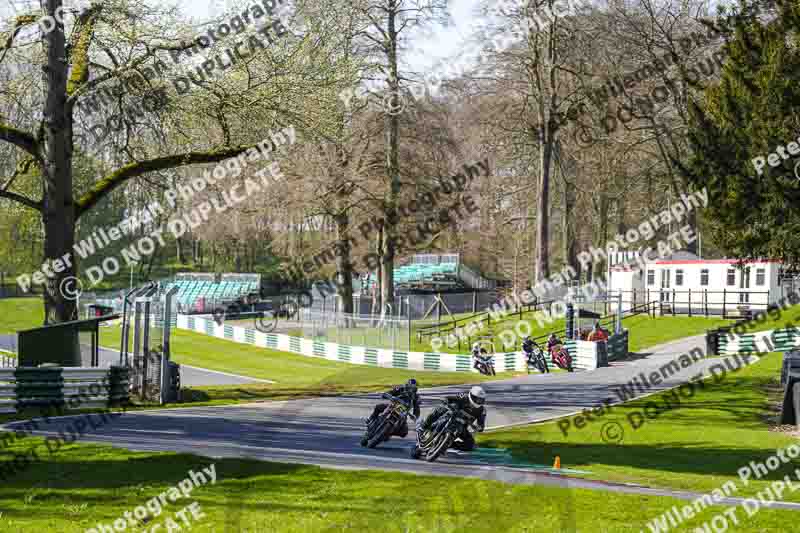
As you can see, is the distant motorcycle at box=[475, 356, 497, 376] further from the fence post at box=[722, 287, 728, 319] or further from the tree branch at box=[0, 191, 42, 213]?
the tree branch at box=[0, 191, 42, 213]

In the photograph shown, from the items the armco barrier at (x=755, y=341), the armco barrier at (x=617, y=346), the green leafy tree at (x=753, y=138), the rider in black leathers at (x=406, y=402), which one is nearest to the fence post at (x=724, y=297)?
the armco barrier at (x=755, y=341)

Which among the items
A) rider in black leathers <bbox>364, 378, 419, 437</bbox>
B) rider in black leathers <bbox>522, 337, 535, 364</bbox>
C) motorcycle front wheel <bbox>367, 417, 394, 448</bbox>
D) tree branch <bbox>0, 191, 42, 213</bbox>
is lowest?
rider in black leathers <bbox>522, 337, 535, 364</bbox>

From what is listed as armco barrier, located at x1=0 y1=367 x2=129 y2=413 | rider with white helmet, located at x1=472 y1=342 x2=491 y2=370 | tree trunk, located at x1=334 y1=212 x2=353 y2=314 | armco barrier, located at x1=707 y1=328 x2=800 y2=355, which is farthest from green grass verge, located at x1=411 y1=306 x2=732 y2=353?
armco barrier, located at x1=0 y1=367 x2=129 y2=413

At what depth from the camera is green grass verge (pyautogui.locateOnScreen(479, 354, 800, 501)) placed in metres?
11.8

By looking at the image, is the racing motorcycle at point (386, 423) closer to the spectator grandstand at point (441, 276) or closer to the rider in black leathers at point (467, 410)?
the rider in black leathers at point (467, 410)

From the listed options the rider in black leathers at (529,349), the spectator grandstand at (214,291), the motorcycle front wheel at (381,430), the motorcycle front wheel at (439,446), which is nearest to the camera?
the motorcycle front wheel at (439,446)

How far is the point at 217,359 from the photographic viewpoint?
1503 inches

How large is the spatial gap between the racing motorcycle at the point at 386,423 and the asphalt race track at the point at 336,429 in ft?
0.66

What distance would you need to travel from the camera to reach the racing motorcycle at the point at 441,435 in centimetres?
1248

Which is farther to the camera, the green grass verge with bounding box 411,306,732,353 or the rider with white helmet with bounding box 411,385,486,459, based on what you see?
the green grass verge with bounding box 411,306,732,353

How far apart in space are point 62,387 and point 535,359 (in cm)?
1720

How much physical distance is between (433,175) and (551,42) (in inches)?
359

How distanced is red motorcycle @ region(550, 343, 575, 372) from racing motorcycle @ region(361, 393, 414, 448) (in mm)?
16382

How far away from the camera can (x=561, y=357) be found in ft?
96.4
